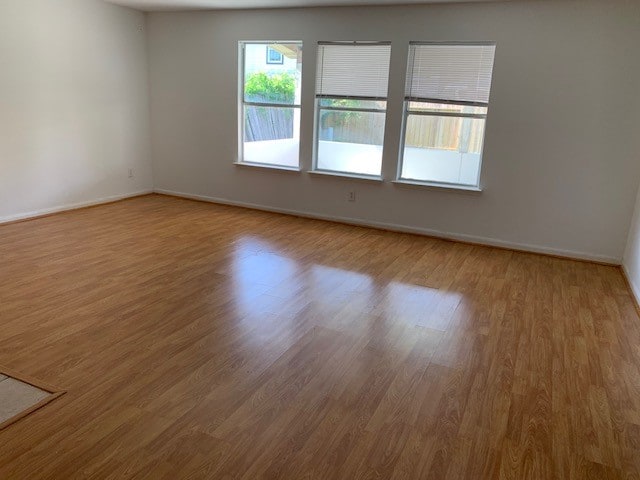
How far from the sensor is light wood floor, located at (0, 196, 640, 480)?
1.97m

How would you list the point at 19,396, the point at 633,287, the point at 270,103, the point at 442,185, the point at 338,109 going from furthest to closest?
the point at 270,103, the point at 338,109, the point at 442,185, the point at 633,287, the point at 19,396

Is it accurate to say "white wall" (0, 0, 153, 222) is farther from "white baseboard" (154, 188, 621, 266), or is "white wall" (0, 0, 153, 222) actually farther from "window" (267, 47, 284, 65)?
"window" (267, 47, 284, 65)

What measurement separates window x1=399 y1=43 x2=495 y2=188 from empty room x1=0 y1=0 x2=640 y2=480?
0.9 inches

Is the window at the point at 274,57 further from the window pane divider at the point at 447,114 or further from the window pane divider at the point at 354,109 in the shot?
the window pane divider at the point at 447,114

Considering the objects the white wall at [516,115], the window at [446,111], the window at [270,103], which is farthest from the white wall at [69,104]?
the window at [446,111]

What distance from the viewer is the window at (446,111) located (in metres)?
4.98

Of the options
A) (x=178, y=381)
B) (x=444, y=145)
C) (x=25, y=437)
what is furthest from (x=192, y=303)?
(x=444, y=145)

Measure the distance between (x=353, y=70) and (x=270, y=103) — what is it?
1.19 m

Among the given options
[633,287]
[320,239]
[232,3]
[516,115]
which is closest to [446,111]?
[516,115]

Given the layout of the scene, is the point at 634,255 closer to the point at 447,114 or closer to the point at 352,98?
the point at 447,114

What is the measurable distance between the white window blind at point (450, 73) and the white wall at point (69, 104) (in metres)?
3.71

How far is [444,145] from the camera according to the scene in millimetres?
5289

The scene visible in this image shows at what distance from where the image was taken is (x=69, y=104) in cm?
576

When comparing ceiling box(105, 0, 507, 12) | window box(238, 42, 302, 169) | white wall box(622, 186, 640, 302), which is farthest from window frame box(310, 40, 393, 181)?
white wall box(622, 186, 640, 302)
